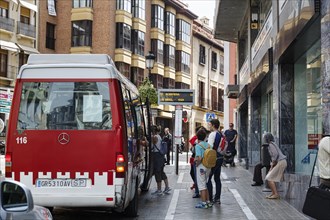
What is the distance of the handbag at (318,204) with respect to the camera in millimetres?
6691

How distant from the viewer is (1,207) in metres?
3.74

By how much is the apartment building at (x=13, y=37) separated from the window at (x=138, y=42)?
962cm

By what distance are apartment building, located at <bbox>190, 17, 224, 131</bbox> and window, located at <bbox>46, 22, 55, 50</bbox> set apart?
59.2 feet

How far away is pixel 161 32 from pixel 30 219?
164 ft

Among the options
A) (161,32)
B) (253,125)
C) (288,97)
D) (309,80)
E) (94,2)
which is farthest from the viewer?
(161,32)

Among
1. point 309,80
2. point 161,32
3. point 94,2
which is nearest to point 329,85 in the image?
point 309,80

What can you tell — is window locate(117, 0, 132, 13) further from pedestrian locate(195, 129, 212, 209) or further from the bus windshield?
the bus windshield

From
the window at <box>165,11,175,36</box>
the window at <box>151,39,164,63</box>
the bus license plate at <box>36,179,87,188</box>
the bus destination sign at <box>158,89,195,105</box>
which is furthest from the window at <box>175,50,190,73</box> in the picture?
the bus license plate at <box>36,179,87,188</box>

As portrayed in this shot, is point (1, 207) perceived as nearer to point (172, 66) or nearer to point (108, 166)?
point (108, 166)

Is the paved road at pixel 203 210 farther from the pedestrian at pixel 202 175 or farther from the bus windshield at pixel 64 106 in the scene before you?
the bus windshield at pixel 64 106

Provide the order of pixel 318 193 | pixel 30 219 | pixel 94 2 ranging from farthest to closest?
1. pixel 94 2
2. pixel 318 193
3. pixel 30 219

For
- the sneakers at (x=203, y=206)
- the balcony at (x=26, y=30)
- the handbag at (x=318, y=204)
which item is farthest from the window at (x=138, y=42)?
the handbag at (x=318, y=204)

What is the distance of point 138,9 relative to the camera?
49.9 metres

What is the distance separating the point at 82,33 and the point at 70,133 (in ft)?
129
